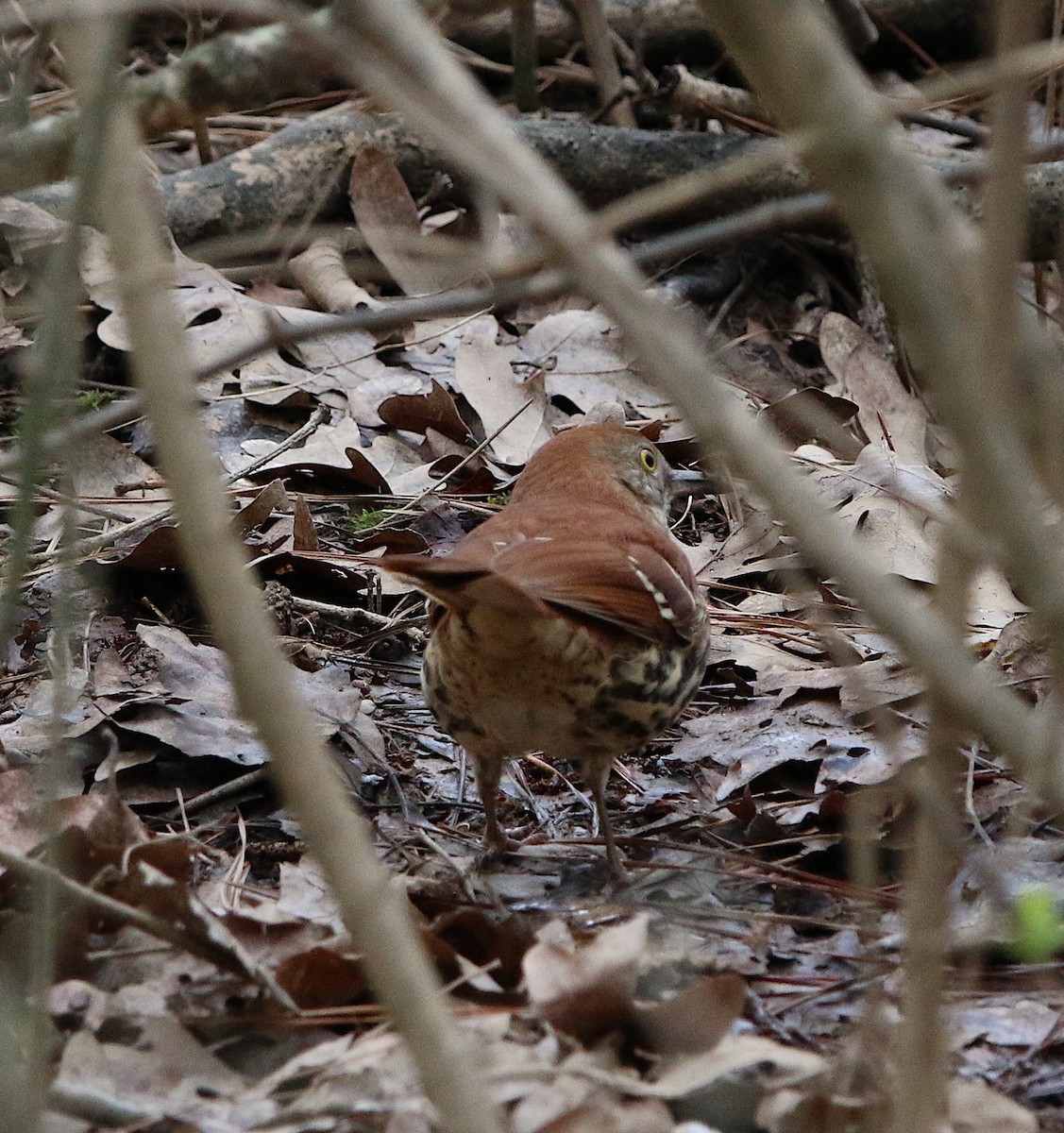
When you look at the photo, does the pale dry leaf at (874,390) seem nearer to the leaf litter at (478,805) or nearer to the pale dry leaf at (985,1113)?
the leaf litter at (478,805)

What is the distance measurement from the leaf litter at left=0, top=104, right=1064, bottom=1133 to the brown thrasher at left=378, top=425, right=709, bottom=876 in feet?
0.92

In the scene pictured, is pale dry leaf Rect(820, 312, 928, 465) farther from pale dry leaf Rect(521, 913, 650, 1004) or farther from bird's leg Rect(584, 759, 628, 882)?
pale dry leaf Rect(521, 913, 650, 1004)

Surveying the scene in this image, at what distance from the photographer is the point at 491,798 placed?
12.3 ft

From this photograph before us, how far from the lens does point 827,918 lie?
328 centimetres

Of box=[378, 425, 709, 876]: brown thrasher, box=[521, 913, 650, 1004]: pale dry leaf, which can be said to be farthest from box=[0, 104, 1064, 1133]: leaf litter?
box=[378, 425, 709, 876]: brown thrasher

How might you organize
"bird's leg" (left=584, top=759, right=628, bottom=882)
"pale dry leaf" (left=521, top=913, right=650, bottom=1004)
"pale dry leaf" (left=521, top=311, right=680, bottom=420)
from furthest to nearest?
"pale dry leaf" (left=521, top=311, right=680, bottom=420)
"bird's leg" (left=584, top=759, right=628, bottom=882)
"pale dry leaf" (left=521, top=913, right=650, bottom=1004)

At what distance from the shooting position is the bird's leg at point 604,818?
3.57 meters

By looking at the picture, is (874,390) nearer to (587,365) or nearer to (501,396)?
(587,365)

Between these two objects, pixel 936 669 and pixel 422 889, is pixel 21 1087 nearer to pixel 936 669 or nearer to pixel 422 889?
pixel 936 669

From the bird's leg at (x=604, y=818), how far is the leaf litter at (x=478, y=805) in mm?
55

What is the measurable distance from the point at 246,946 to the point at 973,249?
1859 millimetres

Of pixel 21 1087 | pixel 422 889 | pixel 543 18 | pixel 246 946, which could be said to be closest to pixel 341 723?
pixel 422 889

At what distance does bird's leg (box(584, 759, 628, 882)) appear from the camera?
11.7ft

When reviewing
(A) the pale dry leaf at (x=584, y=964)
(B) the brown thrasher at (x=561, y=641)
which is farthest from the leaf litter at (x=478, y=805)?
(B) the brown thrasher at (x=561, y=641)
